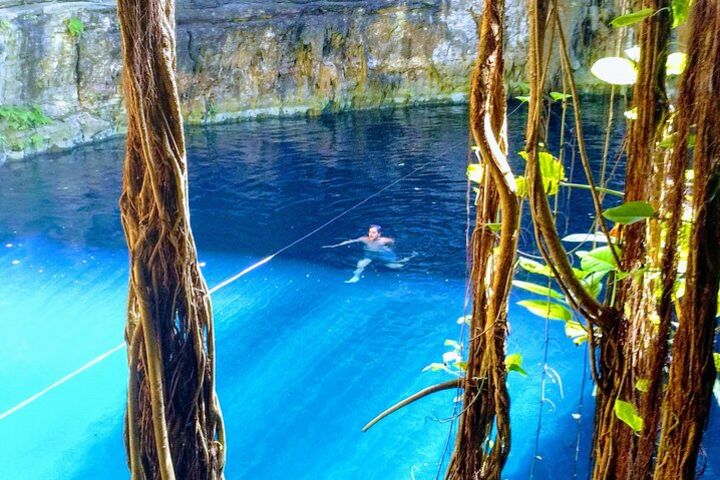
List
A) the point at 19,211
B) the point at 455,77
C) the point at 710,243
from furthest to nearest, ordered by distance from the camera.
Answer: the point at 455,77 < the point at 19,211 < the point at 710,243

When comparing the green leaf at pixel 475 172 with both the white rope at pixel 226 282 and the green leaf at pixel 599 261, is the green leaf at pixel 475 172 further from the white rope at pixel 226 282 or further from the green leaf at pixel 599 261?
the white rope at pixel 226 282

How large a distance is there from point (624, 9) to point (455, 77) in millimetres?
11384

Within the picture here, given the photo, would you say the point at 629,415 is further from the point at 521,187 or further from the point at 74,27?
the point at 74,27

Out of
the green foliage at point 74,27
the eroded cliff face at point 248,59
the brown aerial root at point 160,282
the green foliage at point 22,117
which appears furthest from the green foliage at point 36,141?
the brown aerial root at point 160,282

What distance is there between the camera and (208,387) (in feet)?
5.67

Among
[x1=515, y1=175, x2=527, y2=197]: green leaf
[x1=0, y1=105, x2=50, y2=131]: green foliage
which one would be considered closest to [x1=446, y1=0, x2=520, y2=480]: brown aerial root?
[x1=515, y1=175, x2=527, y2=197]: green leaf

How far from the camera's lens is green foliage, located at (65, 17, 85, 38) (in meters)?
9.21

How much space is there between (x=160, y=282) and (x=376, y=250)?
14.0 ft

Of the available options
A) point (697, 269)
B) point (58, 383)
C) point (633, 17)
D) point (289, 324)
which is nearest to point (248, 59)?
point (289, 324)

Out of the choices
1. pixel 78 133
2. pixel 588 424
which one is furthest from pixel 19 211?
pixel 588 424

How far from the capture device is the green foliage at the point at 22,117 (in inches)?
342

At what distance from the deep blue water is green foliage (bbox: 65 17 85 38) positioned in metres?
1.96

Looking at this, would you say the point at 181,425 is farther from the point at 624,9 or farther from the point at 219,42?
the point at 219,42

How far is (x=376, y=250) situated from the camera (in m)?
5.85
